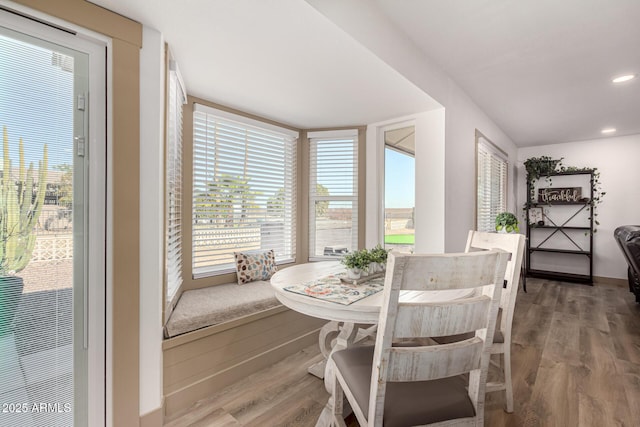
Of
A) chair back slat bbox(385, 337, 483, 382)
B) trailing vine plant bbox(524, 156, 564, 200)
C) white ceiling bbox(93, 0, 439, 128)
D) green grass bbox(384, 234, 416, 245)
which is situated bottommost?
chair back slat bbox(385, 337, 483, 382)

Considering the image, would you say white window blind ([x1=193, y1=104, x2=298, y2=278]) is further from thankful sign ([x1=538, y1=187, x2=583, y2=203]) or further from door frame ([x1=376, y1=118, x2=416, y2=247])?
thankful sign ([x1=538, y1=187, x2=583, y2=203])

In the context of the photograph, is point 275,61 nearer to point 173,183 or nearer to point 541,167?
point 173,183

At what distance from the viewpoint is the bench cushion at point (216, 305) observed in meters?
1.82

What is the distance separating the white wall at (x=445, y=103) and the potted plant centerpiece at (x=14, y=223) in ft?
4.95

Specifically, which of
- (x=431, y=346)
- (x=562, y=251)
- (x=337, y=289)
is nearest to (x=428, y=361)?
(x=431, y=346)

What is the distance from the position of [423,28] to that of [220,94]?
1.67 metres

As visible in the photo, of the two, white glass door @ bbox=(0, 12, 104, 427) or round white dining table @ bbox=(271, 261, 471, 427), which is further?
round white dining table @ bbox=(271, 261, 471, 427)

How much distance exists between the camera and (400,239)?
3.20m

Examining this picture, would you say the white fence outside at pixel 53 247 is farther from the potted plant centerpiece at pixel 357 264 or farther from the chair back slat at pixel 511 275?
the chair back slat at pixel 511 275

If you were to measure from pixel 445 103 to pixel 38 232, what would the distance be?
3.00m

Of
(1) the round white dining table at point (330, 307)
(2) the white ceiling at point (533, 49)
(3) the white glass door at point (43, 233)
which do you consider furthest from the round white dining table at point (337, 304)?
(2) the white ceiling at point (533, 49)

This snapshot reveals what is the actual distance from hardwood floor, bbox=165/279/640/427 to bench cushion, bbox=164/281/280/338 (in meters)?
0.47

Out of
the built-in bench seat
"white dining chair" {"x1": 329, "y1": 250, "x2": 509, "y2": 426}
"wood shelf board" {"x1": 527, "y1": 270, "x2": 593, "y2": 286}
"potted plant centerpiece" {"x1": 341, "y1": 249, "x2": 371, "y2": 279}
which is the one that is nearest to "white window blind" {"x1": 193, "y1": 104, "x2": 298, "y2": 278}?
the built-in bench seat

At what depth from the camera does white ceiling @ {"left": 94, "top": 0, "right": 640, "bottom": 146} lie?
156 cm
